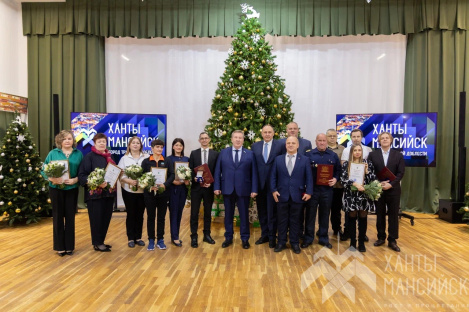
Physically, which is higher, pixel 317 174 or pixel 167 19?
pixel 167 19

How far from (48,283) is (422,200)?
22.6 ft

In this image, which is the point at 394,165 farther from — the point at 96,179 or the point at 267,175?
the point at 96,179

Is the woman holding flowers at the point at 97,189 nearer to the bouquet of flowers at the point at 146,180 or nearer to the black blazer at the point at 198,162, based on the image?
the bouquet of flowers at the point at 146,180

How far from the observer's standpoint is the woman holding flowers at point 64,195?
427 centimetres

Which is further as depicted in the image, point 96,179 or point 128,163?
point 128,163

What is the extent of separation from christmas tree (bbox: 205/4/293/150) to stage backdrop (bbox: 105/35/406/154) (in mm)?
1432

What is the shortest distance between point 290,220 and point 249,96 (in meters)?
2.54

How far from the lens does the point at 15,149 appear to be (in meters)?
6.08

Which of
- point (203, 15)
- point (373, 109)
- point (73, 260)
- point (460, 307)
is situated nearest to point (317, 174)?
point (460, 307)

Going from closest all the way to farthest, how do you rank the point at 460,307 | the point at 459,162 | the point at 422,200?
the point at 460,307 < the point at 459,162 < the point at 422,200

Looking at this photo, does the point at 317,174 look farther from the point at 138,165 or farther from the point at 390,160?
the point at 138,165

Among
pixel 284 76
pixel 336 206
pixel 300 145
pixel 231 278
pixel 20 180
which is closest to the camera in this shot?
pixel 231 278

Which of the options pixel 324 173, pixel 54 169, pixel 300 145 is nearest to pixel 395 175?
pixel 324 173

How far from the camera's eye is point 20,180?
19.3 feet
